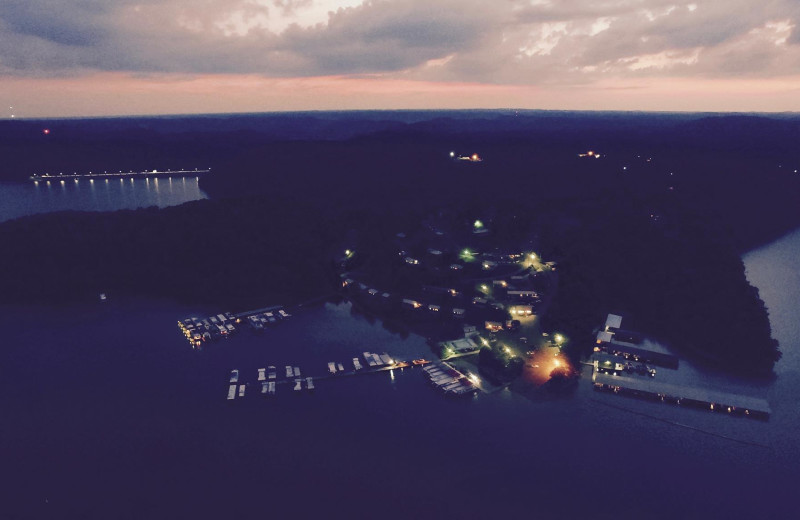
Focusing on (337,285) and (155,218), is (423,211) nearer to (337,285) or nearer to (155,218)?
(337,285)

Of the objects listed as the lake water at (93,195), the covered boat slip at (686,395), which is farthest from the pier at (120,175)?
the covered boat slip at (686,395)

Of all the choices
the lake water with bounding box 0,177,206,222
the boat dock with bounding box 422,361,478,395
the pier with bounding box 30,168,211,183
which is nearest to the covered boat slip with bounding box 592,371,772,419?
the boat dock with bounding box 422,361,478,395

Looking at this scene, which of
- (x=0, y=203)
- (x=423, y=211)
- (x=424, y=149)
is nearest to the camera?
(x=423, y=211)

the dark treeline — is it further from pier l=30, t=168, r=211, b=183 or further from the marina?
pier l=30, t=168, r=211, b=183

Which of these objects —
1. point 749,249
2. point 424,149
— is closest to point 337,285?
point 749,249

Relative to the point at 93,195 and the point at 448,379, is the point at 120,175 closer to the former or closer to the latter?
the point at 93,195
